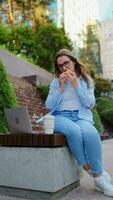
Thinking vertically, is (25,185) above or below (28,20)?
below

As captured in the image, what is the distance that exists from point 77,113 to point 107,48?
59.4 m

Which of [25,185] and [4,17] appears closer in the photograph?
[25,185]

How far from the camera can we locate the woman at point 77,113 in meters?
3.38

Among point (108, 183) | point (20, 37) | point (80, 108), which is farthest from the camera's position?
point (20, 37)

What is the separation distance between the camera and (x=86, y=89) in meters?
3.68

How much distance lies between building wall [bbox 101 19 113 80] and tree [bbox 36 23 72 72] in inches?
1406

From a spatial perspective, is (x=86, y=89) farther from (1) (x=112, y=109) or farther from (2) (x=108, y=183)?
(1) (x=112, y=109)

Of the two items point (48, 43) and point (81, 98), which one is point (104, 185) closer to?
point (81, 98)

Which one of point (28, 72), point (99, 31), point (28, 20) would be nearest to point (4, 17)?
point (28, 20)

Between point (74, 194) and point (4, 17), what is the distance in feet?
96.3

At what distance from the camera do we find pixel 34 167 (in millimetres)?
3178

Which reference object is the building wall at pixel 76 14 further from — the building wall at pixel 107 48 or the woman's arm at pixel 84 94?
the woman's arm at pixel 84 94

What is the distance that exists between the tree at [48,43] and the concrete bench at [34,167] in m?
20.7

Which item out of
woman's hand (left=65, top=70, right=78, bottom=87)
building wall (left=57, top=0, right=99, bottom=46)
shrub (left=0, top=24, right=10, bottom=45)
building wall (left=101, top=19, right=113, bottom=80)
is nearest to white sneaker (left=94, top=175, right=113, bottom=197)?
woman's hand (left=65, top=70, right=78, bottom=87)
